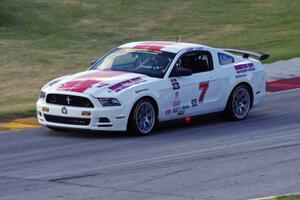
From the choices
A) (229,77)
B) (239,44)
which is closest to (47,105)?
(229,77)

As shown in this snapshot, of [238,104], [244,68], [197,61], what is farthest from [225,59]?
[238,104]

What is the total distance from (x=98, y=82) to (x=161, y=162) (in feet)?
8.58

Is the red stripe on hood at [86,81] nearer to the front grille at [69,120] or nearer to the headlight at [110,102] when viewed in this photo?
the headlight at [110,102]

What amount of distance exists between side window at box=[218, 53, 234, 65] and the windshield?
1138 mm

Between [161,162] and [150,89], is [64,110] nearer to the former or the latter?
[150,89]

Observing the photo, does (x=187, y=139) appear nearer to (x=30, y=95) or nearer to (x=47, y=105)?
(x=47, y=105)

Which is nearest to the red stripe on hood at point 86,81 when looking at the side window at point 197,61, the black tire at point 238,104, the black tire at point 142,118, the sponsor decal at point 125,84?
the sponsor decal at point 125,84

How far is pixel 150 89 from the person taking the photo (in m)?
14.5

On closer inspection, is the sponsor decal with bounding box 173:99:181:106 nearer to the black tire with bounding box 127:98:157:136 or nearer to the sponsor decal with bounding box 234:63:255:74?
the black tire with bounding box 127:98:157:136

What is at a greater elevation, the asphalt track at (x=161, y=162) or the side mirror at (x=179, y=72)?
the side mirror at (x=179, y=72)

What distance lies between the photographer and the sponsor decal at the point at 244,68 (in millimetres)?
16297

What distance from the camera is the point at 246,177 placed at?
37.0 ft

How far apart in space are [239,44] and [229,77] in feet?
48.6

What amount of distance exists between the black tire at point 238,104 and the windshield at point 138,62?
1521 millimetres
